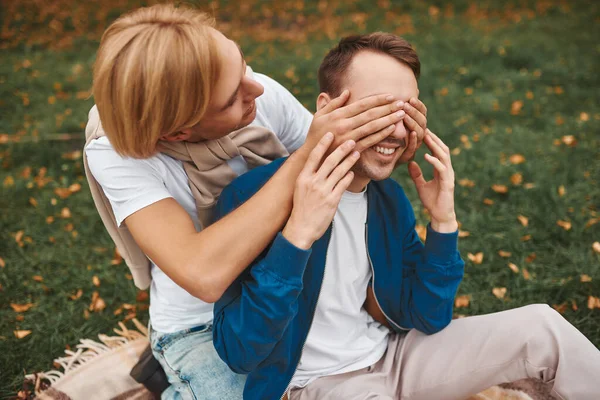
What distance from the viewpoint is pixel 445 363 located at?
2.30 m

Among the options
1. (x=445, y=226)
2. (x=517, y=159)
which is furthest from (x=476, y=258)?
(x=445, y=226)

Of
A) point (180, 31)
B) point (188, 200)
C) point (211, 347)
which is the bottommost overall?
point (211, 347)

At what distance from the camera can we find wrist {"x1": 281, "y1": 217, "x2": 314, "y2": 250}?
1.86 meters

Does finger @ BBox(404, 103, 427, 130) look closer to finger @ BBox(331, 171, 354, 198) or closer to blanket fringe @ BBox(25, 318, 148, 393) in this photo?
finger @ BBox(331, 171, 354, 198)

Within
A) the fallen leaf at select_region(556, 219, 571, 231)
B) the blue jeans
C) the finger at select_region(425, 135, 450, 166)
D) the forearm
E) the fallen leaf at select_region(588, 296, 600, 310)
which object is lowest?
the fallen leaf at select_region(556, 219, 571, 231)

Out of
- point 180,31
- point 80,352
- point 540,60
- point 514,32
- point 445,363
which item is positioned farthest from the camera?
point 514,32

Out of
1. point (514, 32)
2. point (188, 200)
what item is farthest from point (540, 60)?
point (188, 200)

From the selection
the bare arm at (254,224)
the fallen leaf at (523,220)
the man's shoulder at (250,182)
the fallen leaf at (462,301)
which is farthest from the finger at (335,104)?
the fallen leaf at (523,220)

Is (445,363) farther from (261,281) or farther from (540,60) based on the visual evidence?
(540,60)

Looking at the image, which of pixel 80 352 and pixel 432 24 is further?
pixel 432 24

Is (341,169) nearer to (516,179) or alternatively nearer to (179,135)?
(179,135)

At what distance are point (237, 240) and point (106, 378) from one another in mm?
1593

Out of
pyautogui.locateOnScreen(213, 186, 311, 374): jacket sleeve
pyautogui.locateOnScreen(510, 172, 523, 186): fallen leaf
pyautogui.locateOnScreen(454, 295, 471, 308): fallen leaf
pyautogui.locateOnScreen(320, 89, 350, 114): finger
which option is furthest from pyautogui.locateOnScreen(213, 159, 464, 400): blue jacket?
pyautogui.locateOnScreen(510, 172, 523, 186): fallen leaf

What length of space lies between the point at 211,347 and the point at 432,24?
26.7ft
